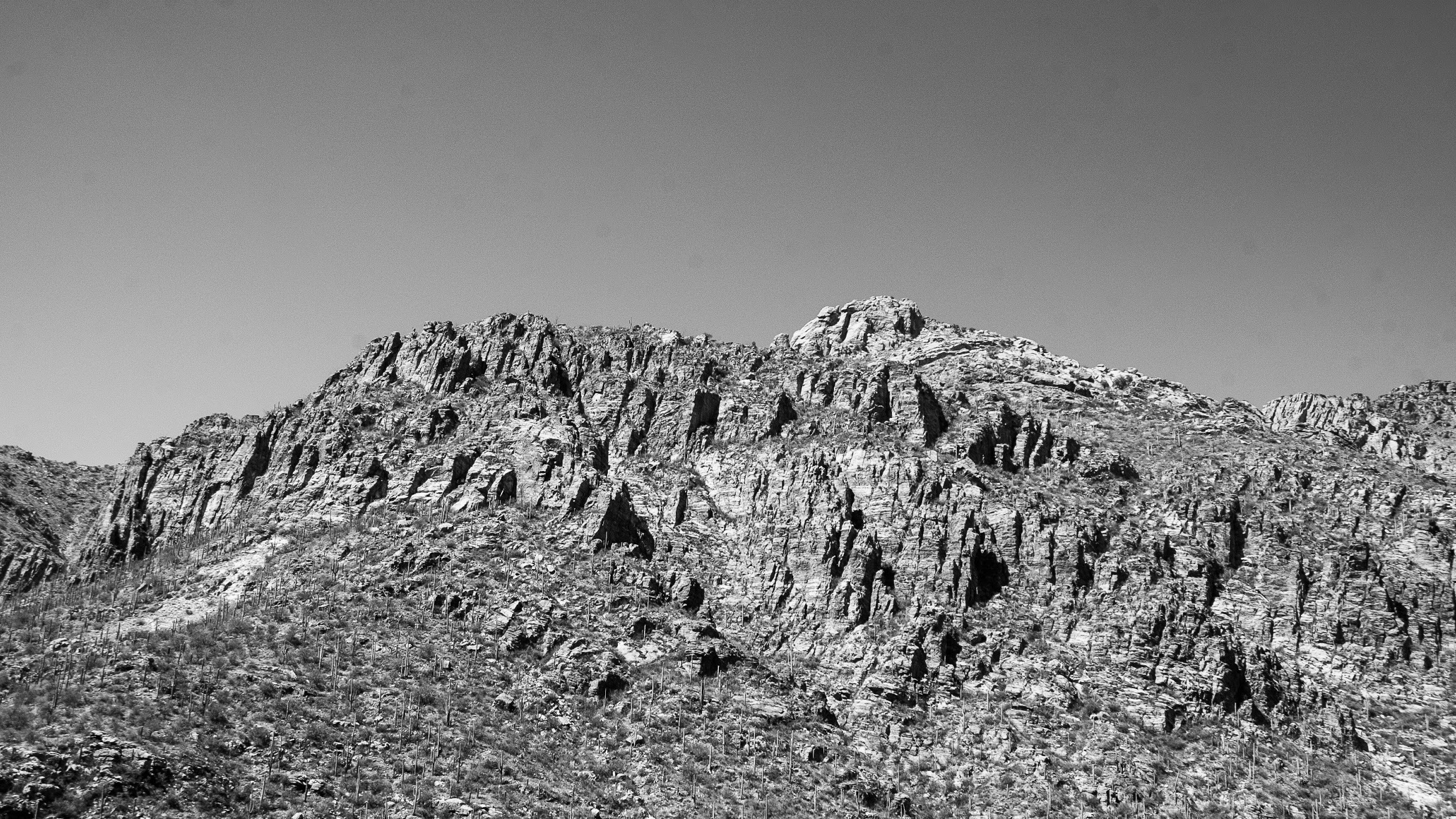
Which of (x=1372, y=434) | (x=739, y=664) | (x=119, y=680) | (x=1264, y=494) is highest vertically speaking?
(x=1372, y=434)

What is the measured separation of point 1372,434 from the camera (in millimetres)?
179375

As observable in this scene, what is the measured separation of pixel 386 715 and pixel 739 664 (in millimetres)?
34250

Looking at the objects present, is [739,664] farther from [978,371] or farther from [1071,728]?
[978,371]

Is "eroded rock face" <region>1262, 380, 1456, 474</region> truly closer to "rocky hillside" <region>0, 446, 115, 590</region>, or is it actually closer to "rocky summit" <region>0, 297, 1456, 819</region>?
"rocky summit" <region>0, 297, 1456, 819</region>

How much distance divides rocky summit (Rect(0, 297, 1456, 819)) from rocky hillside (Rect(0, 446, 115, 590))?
102 cm

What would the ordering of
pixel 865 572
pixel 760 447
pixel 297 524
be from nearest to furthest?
pixel 865 572
pixel 297 524
pixel 760 447

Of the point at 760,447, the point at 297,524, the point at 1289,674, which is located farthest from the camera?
the point at 760,447

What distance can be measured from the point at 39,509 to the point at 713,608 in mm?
109860

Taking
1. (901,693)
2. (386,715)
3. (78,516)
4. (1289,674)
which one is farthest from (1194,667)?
(78,516)

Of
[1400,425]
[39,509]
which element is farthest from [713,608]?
[1400,425]

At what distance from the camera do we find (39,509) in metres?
164

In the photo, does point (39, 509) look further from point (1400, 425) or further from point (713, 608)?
point (1400, 425)

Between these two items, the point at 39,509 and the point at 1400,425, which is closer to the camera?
the point at 39,509

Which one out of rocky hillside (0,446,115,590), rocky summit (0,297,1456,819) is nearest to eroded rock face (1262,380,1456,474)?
rocky summit (0,297,1456,819)
